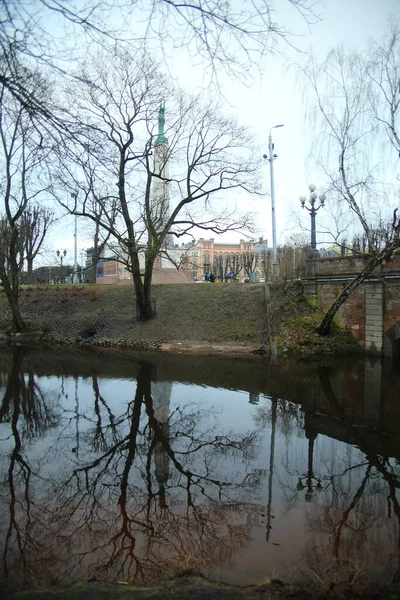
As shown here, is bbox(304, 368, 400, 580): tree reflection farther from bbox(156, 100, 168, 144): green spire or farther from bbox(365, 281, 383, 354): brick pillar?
bbox(156, 100, 168, 144): green spire

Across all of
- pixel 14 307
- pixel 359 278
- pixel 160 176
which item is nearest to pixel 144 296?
pixel 160 176

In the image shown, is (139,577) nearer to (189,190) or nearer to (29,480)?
(29,480)

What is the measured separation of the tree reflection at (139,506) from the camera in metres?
3.96

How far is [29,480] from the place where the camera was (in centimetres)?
563

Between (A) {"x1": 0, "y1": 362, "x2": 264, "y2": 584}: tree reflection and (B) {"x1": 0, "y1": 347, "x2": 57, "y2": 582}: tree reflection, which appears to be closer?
(A) {"x1": 0, "y1": 362, "x2": 264, "y2": 584}: tree reflection

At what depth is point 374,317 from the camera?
1728 cm

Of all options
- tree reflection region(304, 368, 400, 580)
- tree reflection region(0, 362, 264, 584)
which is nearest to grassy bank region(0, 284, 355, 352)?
tree reflection region(0, 362, 264, 584)

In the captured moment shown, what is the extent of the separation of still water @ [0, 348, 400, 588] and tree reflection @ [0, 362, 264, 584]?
0.02m

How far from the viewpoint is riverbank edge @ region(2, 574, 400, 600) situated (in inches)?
127

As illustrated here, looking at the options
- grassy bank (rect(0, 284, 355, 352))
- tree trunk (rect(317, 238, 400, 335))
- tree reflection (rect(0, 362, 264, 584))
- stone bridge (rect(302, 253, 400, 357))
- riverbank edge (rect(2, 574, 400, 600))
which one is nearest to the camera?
riverbank edge (rect(2, 574, 400, 600))

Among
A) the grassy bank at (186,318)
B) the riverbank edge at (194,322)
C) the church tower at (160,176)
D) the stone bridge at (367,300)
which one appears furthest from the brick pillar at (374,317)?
the church tower at (160,176)

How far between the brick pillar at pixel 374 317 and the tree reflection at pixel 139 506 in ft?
37.6

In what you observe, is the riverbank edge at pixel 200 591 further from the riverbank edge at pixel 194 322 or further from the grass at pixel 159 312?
the grass at pixel 159 312

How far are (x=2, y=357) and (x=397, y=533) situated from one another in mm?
16334
